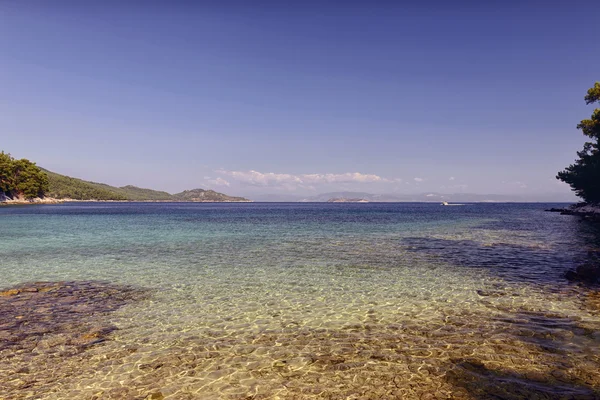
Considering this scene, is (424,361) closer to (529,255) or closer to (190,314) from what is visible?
(190,314)

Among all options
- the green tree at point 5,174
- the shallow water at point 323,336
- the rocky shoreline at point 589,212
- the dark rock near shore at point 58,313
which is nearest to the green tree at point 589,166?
the rocky shoreline at point 589,212

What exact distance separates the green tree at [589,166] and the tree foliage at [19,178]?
222184 mm

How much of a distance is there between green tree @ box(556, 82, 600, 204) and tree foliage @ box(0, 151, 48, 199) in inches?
8747

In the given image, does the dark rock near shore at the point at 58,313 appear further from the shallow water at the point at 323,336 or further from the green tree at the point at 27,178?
the green tree at the point at 27,178

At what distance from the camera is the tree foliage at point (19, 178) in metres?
169

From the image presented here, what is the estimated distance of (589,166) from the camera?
245ft

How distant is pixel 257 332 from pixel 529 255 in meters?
27.2

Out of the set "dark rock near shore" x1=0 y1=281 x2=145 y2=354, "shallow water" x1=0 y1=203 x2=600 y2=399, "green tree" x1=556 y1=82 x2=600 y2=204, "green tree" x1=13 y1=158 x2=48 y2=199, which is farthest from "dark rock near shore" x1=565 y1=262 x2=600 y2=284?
"green tree" x1=13 y1=158 x2=48 y2=199

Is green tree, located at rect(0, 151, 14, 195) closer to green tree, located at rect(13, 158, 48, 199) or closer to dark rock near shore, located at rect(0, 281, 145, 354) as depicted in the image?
green tree, located at rect(13, 158, 48, 199)

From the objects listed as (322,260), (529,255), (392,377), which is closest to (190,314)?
(392,377)

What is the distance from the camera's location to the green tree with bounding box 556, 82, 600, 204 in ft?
229

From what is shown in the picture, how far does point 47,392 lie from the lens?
8.28 m

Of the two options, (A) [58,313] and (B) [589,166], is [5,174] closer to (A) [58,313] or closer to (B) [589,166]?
(A) [58,313]

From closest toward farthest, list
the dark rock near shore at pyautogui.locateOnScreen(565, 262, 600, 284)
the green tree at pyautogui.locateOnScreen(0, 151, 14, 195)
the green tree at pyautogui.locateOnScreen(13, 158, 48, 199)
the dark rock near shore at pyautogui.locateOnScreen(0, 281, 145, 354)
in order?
the dark rock near shore at pyautogui.locateOnScreen(0, 281, 145, 354) < the dark rock near shore at pyautogui.locateOnScreen(565, 262, 600, 284) < the green tree at pyautogui.locateOnScreen(0, 151, 14, 195) < the green tree at pyautogui.locateOnScreen(13, 158, 48, 199)
